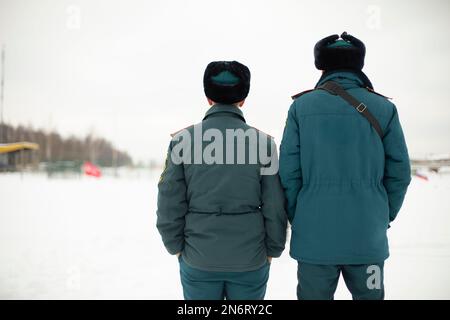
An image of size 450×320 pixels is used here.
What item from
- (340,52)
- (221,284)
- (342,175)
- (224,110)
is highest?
(340,52)

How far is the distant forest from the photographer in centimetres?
4919

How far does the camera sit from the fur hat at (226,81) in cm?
206

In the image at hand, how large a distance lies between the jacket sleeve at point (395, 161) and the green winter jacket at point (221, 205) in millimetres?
617

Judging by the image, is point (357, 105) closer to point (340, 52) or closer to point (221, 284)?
point (340, 52)

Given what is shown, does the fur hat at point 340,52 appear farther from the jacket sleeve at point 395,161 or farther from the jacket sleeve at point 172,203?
the jacket sleeve at point 172,203

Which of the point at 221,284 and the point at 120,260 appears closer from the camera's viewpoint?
the point at 221,284

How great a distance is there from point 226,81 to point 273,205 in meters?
0.73

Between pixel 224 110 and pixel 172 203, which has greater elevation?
pixel 224 110

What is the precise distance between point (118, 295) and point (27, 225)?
481 centimetres

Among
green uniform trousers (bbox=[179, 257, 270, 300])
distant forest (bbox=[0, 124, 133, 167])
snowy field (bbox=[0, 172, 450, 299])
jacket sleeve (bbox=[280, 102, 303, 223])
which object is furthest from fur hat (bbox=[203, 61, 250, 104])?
distant forest (bbox=[0, 124, 133, 167])

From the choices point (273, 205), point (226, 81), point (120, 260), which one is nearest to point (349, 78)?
point (226, 81)

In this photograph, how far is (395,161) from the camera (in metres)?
2.07

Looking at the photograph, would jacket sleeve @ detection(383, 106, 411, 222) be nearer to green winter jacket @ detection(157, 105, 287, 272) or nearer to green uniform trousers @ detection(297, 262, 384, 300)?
green uniform trousers @ detection(297, 262, 384, 300)
